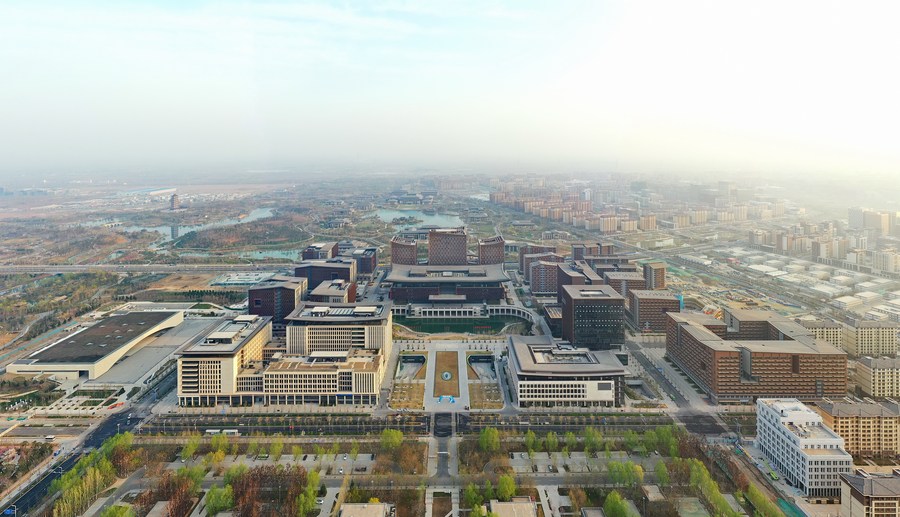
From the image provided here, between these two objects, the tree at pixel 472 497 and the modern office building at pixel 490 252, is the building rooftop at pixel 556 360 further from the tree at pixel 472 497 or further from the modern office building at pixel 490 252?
the modern office building at pixel 490 252

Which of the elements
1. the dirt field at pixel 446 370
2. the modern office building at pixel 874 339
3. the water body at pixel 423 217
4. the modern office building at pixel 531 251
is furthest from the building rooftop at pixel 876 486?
the water body at pixel 423 217

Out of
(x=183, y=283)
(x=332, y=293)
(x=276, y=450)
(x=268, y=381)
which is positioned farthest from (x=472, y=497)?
(x=183, y=283)

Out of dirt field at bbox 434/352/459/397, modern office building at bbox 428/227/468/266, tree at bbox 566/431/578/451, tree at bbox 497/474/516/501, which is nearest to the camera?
tree at bbox 497/474/516/501

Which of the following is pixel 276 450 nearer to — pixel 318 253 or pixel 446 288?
pixel 446 288

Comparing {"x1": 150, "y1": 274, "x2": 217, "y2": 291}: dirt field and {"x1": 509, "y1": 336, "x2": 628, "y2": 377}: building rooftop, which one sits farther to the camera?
{"x1": 150, "y1": 274, "x2": 217, "y2": 291}: dirt field

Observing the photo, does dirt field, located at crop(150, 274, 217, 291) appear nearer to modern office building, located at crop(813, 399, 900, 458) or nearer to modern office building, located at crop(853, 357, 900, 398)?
modern office building, located at crop(813, 399, 900, 458)

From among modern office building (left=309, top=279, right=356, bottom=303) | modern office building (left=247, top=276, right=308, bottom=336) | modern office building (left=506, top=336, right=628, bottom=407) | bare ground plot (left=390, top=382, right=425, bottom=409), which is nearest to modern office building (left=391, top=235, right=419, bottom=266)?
modern office building (left=309, top=279, right=356, bottom=303)
